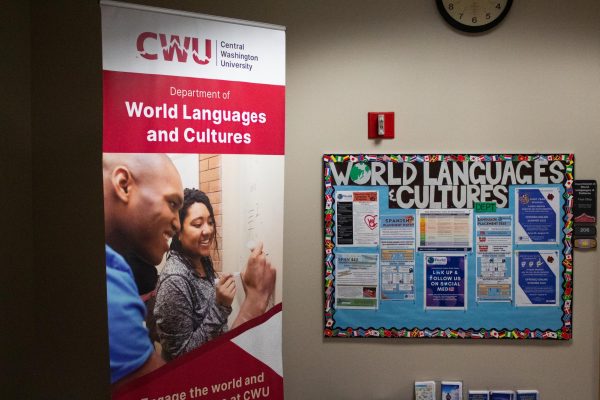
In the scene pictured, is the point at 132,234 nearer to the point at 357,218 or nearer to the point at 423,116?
the point at 357,218

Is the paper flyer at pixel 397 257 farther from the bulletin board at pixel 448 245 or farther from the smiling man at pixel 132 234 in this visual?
the smiling man at pixel 132 234

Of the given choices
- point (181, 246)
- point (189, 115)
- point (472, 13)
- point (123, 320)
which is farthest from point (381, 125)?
point (123, 320)

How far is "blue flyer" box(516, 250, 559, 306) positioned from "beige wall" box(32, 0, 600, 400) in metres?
0.12

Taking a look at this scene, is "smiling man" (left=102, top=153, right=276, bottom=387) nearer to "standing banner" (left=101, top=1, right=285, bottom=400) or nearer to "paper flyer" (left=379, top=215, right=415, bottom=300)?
"standing banner" (left=101, top=1, right=285, bottom=400)

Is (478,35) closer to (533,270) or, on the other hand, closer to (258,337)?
(533,270)

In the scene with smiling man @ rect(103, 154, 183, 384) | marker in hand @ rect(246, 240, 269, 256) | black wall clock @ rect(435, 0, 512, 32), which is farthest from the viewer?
→ black wall clock @ rect(435, 0, 512, 32)

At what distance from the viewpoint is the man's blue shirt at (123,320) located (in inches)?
67.7

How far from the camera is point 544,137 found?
2428 mm

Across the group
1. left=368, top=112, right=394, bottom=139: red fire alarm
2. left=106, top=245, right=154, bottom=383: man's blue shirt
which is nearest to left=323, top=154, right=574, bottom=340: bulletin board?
left=368, top=112, right=394, bottom=139: red fire alarm

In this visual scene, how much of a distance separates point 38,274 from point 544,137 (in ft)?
8.54

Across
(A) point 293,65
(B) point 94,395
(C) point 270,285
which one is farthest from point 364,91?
(B) point 94,395

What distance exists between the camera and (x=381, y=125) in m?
2.42

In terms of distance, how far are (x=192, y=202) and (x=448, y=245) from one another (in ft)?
4.33

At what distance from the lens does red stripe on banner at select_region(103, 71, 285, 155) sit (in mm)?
1724
